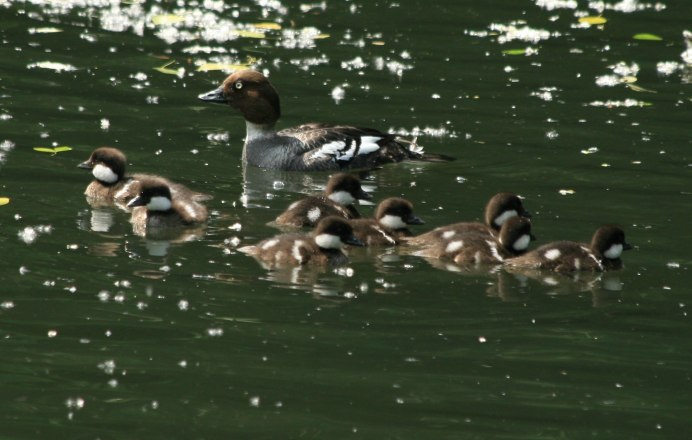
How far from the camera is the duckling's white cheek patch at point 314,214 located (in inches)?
424

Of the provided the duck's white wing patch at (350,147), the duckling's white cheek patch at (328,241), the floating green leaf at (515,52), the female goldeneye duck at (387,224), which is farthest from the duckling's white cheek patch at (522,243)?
the floating green leaf at (515,52)

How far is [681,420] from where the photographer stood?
7.01m

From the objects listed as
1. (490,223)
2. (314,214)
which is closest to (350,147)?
(314,214)

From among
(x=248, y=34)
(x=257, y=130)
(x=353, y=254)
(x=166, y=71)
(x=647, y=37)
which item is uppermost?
(x=647, y=37)

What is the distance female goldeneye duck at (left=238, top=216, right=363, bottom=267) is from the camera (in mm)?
9664

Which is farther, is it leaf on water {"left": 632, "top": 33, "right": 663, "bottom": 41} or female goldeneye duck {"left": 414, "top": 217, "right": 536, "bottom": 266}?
leaf on water {"left": 632, "top": 33, "right": 663, "bottom": 41}

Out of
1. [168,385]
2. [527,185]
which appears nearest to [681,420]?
[168,385]

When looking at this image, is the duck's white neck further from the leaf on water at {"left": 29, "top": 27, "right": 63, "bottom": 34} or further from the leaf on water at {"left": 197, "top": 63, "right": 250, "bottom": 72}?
the leaf on water at {"left": 29, "top": 27, "right": 63, "bottom": 34}

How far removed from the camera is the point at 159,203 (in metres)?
10.8

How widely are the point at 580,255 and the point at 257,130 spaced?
4831 mm

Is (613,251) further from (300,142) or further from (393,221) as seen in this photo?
(300,142)

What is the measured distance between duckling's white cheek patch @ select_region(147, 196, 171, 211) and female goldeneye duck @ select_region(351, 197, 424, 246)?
1.45 m

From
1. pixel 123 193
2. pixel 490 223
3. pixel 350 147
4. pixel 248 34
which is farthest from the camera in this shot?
pixel 248 34

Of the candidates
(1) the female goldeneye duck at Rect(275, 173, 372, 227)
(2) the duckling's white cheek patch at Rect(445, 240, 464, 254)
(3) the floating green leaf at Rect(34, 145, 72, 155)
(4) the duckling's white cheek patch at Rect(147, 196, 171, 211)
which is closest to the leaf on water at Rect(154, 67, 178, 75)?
(3) the floating green leaf at Rect(34, 145, 72, 155)
